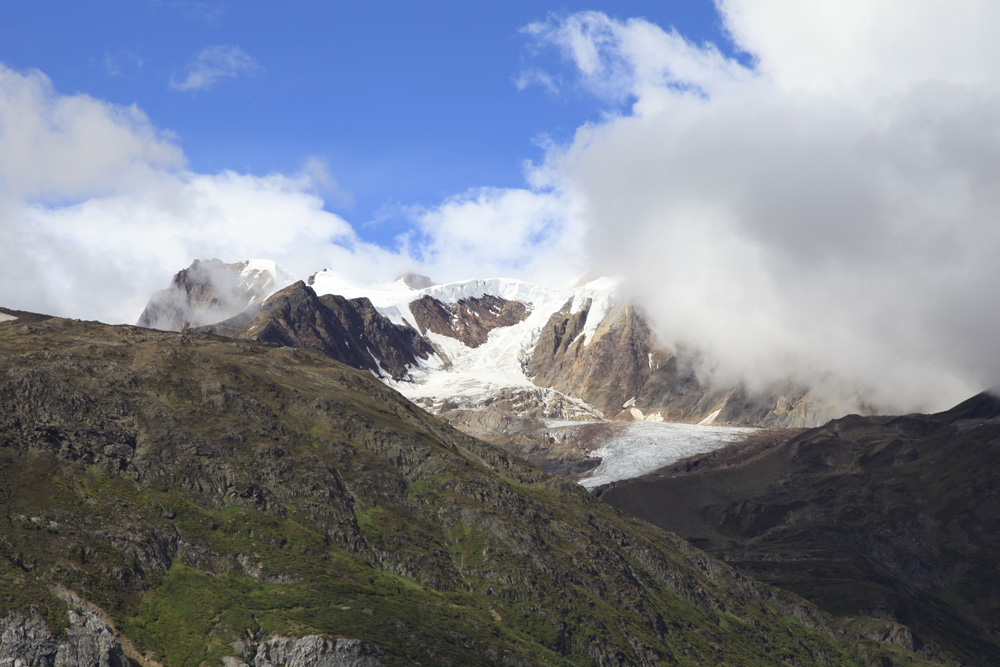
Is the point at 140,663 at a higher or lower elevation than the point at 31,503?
lower

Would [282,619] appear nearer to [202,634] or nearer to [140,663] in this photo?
[202,634]

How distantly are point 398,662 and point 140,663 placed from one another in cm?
4806

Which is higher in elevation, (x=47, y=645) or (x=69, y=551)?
(x=69, y=551)

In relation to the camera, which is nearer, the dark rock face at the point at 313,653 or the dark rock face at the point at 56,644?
the dark rock face at the point at 56,644

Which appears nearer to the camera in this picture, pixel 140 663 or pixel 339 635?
pixel 140 663

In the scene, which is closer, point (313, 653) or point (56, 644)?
point (56, 644)

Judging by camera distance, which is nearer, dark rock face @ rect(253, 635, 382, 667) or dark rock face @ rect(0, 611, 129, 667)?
dark rock face @ rect(0, 611, 129, 667)

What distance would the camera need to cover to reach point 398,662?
197125 millimetres

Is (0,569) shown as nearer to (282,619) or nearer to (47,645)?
(47,645)

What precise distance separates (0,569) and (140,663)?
29.9 m

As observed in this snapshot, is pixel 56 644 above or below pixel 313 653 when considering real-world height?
below

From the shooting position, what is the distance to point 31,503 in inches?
7844

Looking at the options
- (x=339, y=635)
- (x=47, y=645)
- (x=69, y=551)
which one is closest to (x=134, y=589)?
(x=69, y=551)

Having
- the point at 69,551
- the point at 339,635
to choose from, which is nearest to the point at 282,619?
the point at 339,635
